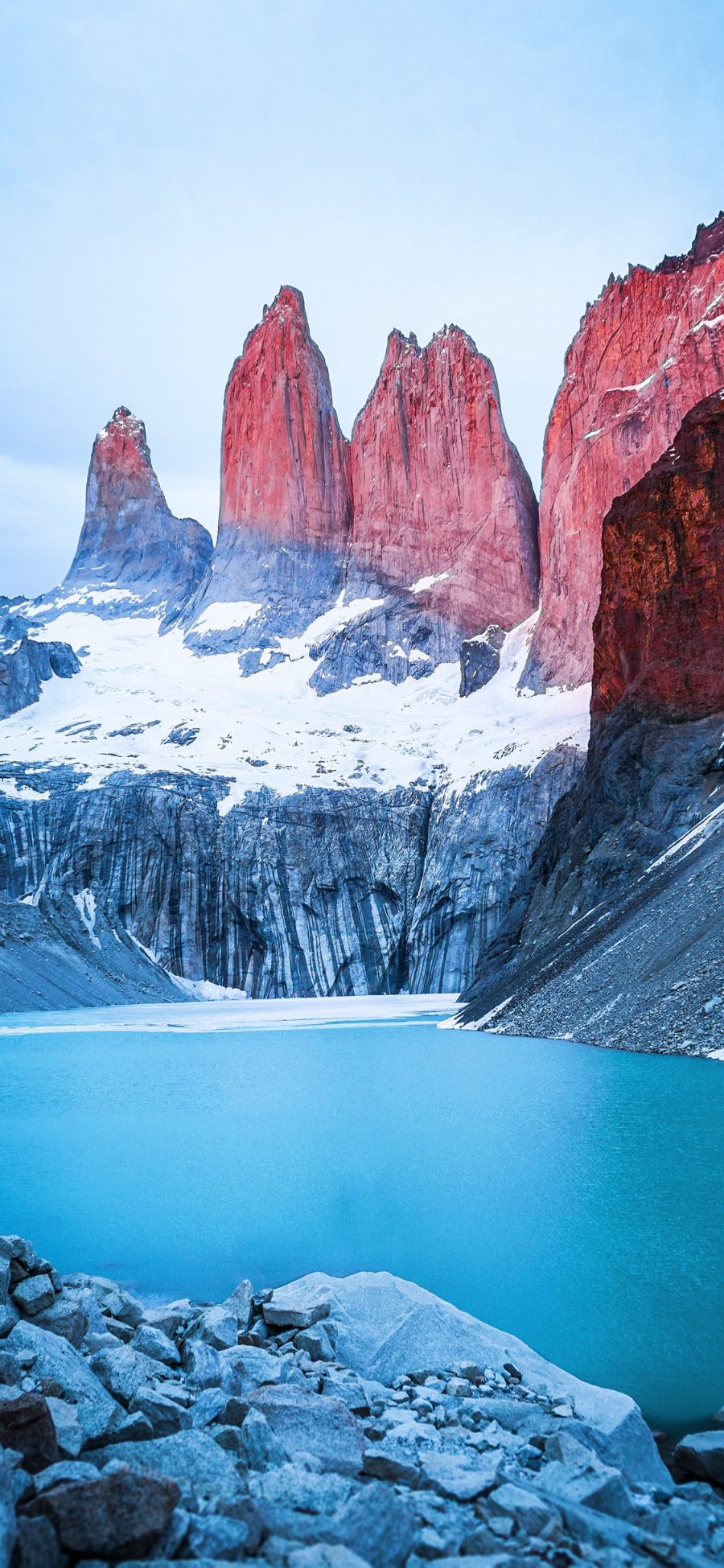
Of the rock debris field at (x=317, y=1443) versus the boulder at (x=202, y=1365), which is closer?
the rock debris field at (x=317, y=1443)

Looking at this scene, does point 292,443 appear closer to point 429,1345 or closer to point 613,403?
point 613,403

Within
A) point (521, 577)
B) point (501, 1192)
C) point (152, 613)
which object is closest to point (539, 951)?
point (501, 1192)

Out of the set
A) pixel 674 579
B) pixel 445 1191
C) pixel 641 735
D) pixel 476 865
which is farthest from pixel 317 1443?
pixel 476 865

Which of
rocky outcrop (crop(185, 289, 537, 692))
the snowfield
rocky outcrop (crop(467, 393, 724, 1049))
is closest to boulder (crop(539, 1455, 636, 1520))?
rocky outcrop (crop(467, 393, 724, 1049))

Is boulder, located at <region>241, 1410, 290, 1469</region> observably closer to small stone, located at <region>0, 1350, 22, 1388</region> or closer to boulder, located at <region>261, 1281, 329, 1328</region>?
small stone, located at <region>0, 1350, 22, 1388</region>

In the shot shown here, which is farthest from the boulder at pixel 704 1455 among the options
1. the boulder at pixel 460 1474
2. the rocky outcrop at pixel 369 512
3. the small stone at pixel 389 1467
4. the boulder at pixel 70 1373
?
the rocky outcrop at pixel 369 512

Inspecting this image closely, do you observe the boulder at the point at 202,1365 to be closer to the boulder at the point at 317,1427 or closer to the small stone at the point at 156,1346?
the small stone at the point at 156,1346

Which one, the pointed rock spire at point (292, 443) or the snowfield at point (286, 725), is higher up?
the pointed rock spire at point (292, 443)
